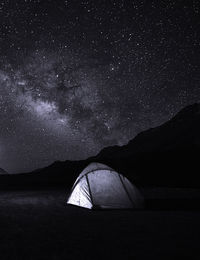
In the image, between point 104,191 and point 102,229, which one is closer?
point 102,229

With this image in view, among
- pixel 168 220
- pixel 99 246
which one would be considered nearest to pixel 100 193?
pixel 168 220

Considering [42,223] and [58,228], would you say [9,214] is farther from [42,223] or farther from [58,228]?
[58,228]

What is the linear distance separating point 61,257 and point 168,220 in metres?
3.74

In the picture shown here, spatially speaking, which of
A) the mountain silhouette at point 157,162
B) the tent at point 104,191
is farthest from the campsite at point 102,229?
the mountain silhouette at point 157,162

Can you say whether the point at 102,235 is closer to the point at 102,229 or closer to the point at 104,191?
the point at 102,229

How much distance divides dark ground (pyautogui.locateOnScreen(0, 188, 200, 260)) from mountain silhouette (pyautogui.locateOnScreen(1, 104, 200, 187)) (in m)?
17.0

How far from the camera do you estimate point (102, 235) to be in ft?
17.3

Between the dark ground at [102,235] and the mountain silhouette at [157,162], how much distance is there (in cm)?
1696

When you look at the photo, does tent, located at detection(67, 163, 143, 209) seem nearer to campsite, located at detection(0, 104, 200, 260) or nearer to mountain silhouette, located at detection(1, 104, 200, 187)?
campsite, located at detection(0, 104, 200, 260)

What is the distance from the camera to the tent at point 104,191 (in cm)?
867

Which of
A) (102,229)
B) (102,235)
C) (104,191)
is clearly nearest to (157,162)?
(104,191)

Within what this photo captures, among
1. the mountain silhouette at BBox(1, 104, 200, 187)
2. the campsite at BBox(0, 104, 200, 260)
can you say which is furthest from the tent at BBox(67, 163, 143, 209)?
the mountain silhouette at BBox(1, 104, 200, 187)

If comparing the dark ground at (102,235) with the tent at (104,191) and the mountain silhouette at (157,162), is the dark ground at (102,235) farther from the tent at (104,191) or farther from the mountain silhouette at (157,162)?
the mountain silhouette at (157,162)

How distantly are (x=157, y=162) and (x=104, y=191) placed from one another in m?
43.4
